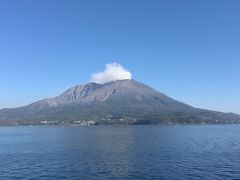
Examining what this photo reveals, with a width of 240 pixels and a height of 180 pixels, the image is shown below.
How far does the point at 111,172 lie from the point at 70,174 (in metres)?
6.35

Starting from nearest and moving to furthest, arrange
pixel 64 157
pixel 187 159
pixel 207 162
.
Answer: pixel 207 162, pixel 187 159, pixel 64 157

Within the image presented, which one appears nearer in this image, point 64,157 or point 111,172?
point 111,172

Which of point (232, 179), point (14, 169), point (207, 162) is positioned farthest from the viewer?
point (207, 162)

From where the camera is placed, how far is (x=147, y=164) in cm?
6738

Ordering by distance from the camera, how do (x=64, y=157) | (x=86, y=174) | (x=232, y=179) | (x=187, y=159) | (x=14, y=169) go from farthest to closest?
(x=64, y=157) < (x=187, y=159) < (x=14, y=169) < (x=86, y=174) < (x=232, y=179)

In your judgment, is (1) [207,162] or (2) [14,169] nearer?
(2) [14,169]

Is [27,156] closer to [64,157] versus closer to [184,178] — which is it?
[64,157]

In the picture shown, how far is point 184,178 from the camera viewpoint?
53.9m

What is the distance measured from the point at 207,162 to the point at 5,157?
138ft

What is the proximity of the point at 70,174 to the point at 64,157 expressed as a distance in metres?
20.4

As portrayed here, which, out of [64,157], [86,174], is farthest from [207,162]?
[64,157]

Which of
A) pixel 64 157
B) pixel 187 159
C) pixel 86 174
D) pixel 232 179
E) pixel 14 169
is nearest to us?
pixel 232 179

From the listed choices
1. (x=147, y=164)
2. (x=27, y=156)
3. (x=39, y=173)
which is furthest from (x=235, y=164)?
(x=27, y=156)

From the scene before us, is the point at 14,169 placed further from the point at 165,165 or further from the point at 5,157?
the point at 165,165
